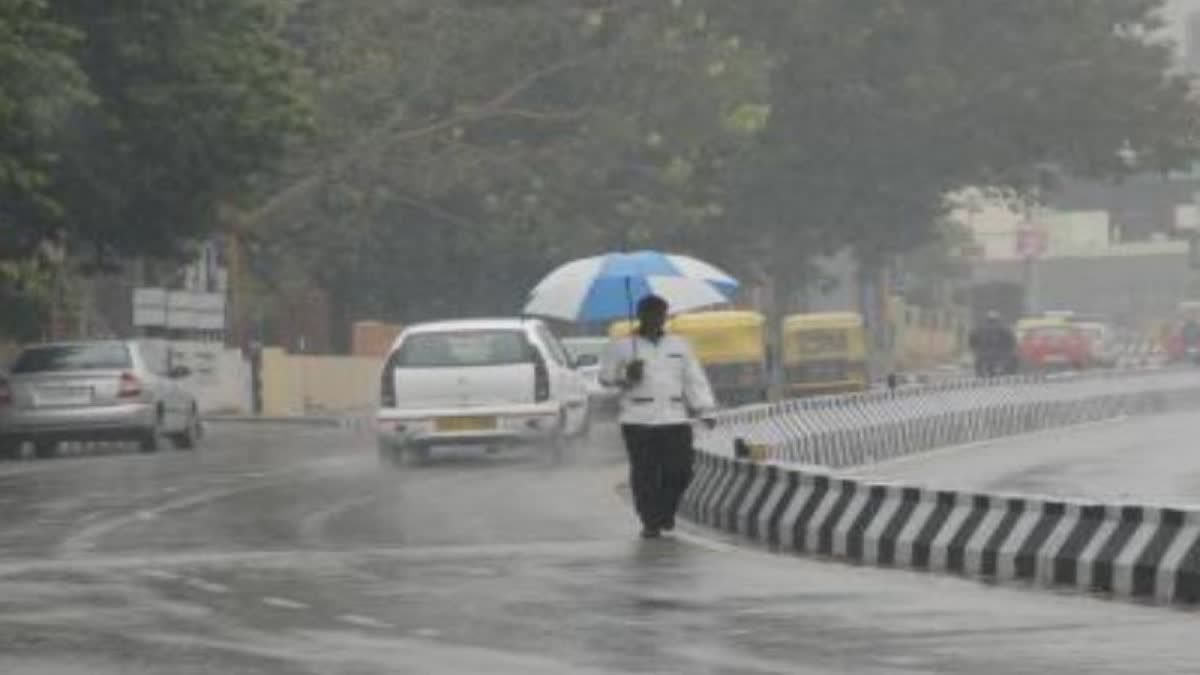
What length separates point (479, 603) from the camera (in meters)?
17.1

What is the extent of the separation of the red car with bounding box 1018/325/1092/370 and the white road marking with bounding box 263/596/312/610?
5967 centimetres

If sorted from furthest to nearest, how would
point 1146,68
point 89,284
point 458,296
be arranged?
point 1146,68 → point 458,296 → point 89,284

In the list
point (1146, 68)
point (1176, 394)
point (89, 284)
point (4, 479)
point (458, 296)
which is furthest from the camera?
point (1146, 68)

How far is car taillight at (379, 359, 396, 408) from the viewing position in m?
35.2

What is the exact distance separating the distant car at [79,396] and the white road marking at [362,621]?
23784 mm

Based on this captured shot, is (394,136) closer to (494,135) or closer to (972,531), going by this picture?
(494,135)

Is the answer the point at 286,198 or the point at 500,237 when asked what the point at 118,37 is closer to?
the point at 286,198

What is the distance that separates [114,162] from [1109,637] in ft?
92.5

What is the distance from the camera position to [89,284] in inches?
2443

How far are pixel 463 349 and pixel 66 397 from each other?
257 inches

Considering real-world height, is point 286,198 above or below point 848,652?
above

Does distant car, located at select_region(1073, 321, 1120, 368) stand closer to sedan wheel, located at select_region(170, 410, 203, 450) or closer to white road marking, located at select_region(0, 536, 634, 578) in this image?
sedan wheel, located at select_region(170, 410, 203, 450)

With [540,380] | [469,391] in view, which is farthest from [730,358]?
[469,391]

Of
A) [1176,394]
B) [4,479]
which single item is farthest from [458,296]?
[4,479]
